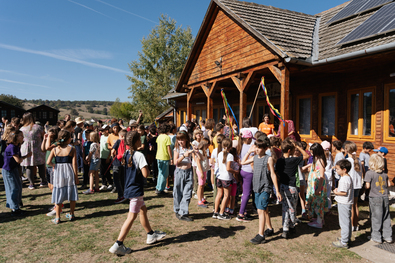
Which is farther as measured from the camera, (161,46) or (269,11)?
(161,46)

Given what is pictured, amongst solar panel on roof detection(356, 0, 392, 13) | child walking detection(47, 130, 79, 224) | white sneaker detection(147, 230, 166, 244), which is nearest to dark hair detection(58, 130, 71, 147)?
child walking detection(47, 130, 79, 224)

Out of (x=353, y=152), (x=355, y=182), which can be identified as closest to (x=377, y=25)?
(x=353, y=152)

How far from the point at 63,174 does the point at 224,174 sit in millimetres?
3149

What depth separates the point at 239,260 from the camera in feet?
12.1

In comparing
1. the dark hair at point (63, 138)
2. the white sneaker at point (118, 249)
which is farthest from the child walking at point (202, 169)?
the dark hair at point (63, 138)

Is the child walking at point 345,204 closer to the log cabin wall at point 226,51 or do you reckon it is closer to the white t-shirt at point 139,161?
the white t-shirt at point 139,161

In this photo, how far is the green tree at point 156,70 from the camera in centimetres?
3997

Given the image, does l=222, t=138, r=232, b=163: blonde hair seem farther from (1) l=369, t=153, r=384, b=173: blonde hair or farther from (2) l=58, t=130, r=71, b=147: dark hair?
(2) l=58, t=130, r=71, b=147: dark hair

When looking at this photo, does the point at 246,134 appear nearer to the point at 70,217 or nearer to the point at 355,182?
the point at 355,182

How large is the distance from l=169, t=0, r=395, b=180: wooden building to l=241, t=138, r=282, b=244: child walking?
11.7 ft

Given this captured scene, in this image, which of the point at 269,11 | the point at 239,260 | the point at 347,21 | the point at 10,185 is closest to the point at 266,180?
the point at 239,260

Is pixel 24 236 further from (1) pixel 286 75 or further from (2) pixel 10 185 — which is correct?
(1) pixel 286 75

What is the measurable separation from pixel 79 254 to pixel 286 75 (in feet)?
22.5

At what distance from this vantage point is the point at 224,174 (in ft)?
17.0
